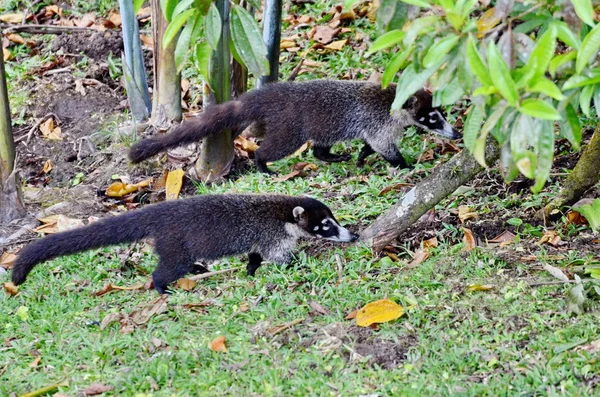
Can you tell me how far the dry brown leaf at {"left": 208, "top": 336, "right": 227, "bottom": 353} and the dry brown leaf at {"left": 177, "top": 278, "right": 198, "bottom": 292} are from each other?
3.28 ft

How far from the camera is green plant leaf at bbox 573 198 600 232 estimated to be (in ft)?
16.2

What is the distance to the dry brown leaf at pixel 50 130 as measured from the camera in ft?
25.8

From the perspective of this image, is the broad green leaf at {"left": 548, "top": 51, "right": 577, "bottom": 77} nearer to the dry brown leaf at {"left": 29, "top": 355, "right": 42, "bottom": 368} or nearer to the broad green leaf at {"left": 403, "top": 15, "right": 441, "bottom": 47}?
the broad green leaf at {"left": 403, "top": 15, "right": 441, "bottom": 47}

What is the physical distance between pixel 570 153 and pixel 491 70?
410 centimetres

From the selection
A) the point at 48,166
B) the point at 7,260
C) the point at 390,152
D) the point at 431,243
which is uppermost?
the point at 431,243

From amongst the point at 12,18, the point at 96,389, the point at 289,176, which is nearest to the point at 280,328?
the point at 96,389

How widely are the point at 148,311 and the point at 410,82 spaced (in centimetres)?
240

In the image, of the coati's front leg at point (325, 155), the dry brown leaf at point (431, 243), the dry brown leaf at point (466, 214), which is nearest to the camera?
the dry brown leaf at point (431, 243)

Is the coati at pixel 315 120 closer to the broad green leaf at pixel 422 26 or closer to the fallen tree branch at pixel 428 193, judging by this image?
the fallen tree branch at pixel 428 193

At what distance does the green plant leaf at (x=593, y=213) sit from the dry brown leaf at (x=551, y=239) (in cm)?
22

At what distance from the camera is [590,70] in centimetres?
301

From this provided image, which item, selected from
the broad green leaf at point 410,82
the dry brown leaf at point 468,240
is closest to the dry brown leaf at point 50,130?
the dry brown leaf at point 468,240

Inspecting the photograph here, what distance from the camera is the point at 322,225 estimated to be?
5.57 meters

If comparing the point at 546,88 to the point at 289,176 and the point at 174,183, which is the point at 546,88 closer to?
the point at 289,176
